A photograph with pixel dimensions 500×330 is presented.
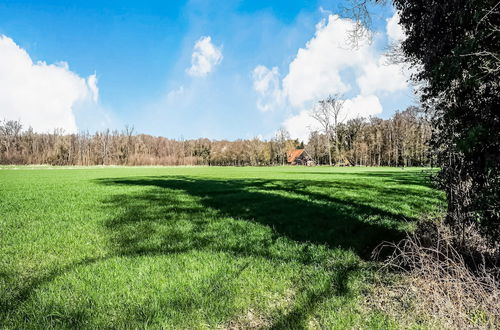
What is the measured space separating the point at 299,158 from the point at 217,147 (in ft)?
143

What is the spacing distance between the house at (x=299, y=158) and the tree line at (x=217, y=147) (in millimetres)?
3949

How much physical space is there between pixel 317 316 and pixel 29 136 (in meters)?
139

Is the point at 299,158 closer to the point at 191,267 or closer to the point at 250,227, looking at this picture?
the point at 250,227

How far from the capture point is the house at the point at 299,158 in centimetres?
11616

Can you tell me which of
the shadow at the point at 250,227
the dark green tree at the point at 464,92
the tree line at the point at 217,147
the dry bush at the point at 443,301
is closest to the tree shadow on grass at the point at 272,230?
the shadow at the point at 250,227

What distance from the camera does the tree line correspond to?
82938 mm

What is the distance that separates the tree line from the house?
13.0 ft

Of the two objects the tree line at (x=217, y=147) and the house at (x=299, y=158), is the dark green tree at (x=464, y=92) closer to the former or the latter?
the tree line at (x=217, y=147)

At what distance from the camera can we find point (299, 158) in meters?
125

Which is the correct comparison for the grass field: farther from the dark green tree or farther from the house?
the house

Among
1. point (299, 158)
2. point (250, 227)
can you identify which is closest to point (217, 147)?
point (299, 158)

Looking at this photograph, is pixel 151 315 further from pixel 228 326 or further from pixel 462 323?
pixel 462 323

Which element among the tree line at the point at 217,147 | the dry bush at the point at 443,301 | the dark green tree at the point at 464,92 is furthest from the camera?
the tree line at the point at 217,147

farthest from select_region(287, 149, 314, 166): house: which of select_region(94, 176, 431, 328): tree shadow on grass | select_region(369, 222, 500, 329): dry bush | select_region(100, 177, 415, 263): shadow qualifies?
select_region(369, 222, 500, 329): dry bush
